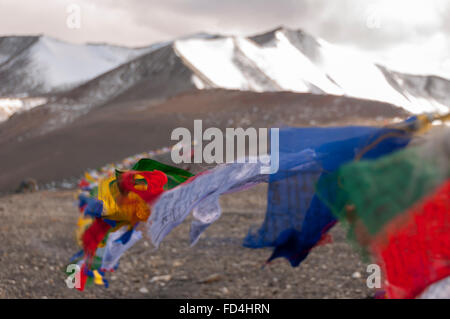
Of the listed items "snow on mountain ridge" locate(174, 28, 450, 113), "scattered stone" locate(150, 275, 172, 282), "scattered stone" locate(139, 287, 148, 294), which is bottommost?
"scattered stone" locate(139, 287, 148, 294)

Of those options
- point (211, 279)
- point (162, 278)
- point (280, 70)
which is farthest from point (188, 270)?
point (280, 70)

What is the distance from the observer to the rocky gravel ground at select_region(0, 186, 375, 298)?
469 cm

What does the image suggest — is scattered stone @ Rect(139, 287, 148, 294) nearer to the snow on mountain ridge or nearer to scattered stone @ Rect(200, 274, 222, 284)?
scattered stone @ Rect(200, 274, 222, 284)

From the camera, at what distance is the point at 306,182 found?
178 centimetres

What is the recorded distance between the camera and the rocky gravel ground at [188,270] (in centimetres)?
469

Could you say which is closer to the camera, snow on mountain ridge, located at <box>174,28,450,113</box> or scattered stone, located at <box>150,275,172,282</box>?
scattered stone, located at <box>150,275,172,282</box>

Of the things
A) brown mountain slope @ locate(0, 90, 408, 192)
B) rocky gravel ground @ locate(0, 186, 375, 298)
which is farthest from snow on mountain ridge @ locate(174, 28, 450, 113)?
rocky gravel ground @ locate(0, 186, 375, 298)

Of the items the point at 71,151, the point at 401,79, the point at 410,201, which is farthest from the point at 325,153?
the point at 401,79

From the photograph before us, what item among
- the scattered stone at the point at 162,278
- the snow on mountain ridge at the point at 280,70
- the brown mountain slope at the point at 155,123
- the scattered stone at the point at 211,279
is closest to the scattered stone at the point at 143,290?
the scattered stone at the point at 162,278

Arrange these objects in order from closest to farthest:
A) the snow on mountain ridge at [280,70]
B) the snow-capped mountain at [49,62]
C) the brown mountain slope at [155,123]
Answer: the brown mountain slope at [155,123], the snow on mountain ridge at [280,70], the snow-capped mountain at [49,62]

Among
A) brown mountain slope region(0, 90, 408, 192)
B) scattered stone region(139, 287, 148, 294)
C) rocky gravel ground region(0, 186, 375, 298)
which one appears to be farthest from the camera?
brown mountain slope region(0, 90, 408, 192)

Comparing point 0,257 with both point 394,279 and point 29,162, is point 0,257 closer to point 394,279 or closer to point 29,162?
point 394,279

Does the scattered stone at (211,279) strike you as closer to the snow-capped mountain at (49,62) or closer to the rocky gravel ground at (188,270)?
the rocky gravel ground at (188,270)
